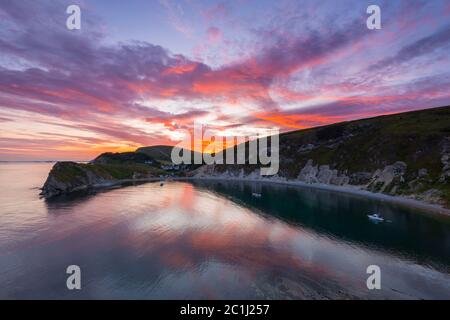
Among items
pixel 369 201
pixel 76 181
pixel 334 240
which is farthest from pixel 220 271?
pixel 76 181

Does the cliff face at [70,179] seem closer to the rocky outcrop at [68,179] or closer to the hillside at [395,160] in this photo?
the rocky outcrop at [68,179]

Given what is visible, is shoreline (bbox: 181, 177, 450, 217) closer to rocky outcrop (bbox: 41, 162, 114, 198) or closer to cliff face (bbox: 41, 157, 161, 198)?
cliff face (bbox: 41, 157, 161, 198)

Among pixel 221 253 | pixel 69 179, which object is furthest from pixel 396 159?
pixel 69 179

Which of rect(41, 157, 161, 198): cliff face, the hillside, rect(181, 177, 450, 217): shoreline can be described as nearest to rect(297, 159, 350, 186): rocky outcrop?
the hillside

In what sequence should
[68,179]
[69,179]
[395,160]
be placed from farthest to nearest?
[69,179] → [68,179] → [395,160]

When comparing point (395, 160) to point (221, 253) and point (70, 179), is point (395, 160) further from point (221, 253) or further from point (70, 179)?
point (70, 179)

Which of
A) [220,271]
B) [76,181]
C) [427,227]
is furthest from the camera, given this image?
[76,181]

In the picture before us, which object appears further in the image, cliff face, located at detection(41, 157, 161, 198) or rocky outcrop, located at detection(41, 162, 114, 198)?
cliff face, located at detection(41, 157, 161, 198)

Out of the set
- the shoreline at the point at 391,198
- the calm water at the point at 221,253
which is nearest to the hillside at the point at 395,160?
the shoreline at the point at 391,198
